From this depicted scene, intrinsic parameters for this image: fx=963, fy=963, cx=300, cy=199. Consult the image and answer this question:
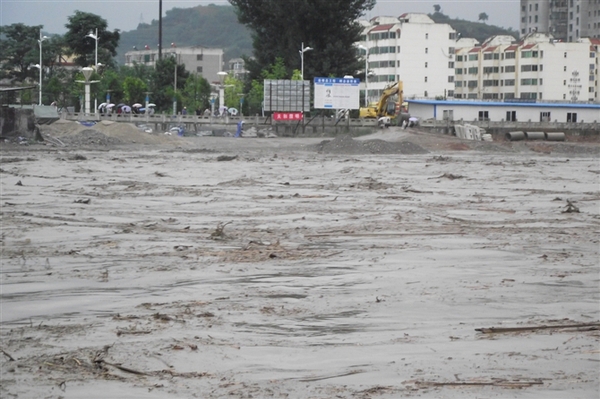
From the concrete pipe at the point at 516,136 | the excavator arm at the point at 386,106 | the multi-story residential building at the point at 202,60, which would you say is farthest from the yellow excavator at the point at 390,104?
the multi-story residential building at the point at 202,60

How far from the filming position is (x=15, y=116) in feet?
140

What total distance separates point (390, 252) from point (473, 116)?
66.5 m

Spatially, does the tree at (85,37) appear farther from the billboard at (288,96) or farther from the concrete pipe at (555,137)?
the concrete pipe at (555,137)

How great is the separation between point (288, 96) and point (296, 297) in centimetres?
5929

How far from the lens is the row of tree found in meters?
79.1

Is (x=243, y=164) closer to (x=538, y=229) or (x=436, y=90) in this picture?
(x=538, y=229)

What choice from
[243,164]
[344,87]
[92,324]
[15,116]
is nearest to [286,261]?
[92,324]

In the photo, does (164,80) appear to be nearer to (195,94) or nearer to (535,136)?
(195,94)

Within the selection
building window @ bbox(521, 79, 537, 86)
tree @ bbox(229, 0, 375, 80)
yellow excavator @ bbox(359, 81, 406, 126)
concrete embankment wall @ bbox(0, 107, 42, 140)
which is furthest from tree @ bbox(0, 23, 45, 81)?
building window @ bbox(521, 79, 537, 86)

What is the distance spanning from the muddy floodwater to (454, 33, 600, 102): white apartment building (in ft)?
343

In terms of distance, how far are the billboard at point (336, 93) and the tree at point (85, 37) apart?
32.6 m

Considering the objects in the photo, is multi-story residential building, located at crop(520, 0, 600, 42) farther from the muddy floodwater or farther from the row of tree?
the muddy floodwater

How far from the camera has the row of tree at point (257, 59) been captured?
7906 cm

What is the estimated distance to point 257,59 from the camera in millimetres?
86312
